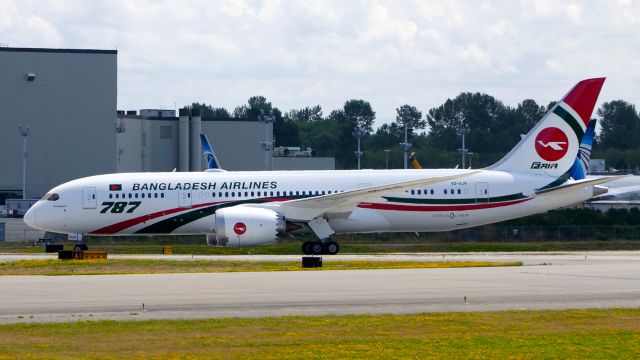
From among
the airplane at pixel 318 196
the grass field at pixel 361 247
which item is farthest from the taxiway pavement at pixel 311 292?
the grass field at pixel 361 247

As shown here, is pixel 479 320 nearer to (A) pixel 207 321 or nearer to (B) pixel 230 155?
(A) pixel 207 321

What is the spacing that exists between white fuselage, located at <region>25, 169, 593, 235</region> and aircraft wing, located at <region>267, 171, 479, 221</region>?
57 cm

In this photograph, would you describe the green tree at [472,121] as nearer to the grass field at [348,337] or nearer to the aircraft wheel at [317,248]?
the aircraft wheel at [317,248]

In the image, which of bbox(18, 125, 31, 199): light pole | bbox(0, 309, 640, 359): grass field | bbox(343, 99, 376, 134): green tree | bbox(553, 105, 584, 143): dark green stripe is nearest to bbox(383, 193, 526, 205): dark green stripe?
bbox(553, 105, 584, 143): dark green stripe

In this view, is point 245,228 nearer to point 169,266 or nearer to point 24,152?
point 169,266

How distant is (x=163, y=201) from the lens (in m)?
46.7

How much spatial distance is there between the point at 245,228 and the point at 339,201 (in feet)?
13.0

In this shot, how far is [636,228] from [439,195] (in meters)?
15.3

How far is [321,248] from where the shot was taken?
4584 centimetres

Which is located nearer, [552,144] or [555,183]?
[555,183]

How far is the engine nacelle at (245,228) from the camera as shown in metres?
44.0

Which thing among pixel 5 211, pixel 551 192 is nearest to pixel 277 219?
pixel 551 192

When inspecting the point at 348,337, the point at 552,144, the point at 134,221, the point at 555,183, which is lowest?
the point at 348,337

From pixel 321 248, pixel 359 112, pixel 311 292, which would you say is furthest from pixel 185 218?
pixel 359 112
